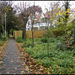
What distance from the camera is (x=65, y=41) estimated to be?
815 cm

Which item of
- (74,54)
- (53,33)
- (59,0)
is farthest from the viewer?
(53,33)

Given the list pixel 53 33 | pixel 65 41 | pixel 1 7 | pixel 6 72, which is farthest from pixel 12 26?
pixel 6 72

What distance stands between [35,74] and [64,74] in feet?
3.75

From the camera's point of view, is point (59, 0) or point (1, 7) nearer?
point (1, 7)

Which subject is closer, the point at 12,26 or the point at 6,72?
the point at 6,72

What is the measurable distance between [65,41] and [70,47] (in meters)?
0.64

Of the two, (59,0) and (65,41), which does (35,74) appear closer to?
(65,41)

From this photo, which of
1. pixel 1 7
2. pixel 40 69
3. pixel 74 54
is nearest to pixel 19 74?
pixel 40 69

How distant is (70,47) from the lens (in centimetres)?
780

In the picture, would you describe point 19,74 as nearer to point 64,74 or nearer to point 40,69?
point 40,69

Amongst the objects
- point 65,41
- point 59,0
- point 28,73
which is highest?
point 59,0

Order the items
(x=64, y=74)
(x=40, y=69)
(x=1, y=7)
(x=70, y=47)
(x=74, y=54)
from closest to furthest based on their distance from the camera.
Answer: (x=64, y=74) → (x=40, y=69) → (x=74, y=54) → (x=70, y=47) → (x=1, y=7)

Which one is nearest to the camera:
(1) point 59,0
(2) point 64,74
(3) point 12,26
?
(2) point 64,74

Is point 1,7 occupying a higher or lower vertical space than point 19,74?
higher
